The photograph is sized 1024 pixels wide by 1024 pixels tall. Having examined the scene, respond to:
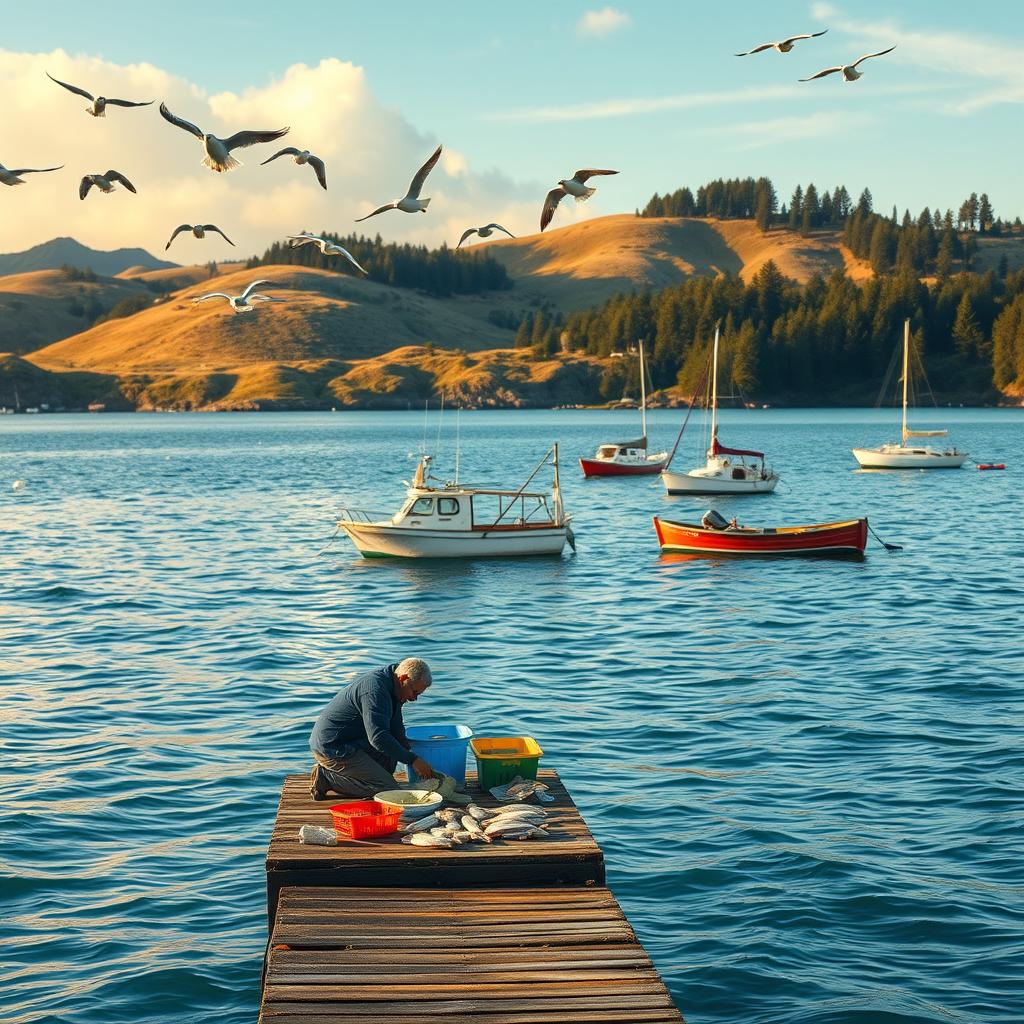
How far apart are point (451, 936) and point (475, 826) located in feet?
6.45

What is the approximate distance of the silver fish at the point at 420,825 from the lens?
1405cm

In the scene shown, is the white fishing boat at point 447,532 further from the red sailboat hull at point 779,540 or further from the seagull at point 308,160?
the seagull at point 308,160

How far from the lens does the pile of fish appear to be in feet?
45.0

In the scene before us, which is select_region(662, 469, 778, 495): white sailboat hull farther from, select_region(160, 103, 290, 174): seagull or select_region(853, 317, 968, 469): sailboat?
select_region(160, 103, 290, 174): seagull

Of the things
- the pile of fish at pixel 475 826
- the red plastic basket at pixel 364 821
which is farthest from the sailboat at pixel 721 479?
the red plastic basket at pixel 364 821

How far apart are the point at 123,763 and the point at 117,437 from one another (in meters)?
162

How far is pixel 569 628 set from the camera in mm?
37531

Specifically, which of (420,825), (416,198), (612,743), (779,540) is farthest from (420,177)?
(779,540)

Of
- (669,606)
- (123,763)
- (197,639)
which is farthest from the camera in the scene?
(669,606)

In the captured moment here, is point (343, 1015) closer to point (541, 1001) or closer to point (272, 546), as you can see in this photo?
point (541, 1001)

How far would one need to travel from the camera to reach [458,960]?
1155cm

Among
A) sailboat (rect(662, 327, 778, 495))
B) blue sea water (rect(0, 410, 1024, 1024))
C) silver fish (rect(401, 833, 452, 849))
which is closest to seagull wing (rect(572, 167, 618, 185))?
blue sea water (rect(0, 410, 1024, 1024))

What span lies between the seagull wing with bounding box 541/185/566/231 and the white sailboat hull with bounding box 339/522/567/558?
27119 mm

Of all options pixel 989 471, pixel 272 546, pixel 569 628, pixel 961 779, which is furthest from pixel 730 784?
pixel 989 471
